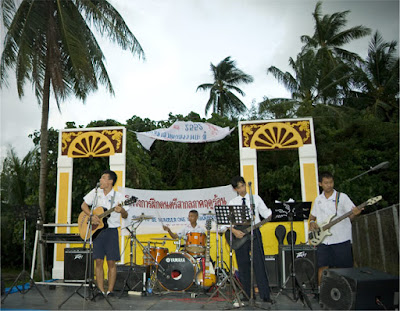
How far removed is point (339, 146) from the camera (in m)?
16.2

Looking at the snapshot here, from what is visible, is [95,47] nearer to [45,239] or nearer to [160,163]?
[45,239]

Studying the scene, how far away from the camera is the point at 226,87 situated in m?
29.7

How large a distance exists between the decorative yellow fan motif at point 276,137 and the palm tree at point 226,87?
63.8ft

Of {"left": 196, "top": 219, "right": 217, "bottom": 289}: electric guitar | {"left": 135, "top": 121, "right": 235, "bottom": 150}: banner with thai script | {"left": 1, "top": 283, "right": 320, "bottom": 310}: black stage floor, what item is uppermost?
{"left": 135, "top": 121, "right": 235, "bottom": 150}: banner with thai script

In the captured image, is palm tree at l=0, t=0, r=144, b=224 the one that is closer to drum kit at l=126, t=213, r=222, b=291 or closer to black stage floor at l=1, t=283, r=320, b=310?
black stage floor at l=1, t=283, r=320, b=310

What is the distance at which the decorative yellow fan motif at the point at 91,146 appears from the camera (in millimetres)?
8992

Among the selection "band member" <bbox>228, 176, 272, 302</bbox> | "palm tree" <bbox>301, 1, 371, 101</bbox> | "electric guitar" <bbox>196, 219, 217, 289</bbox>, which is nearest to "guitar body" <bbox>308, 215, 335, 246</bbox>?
"band member" <bbox>228, 176, 272, 302</bbox>

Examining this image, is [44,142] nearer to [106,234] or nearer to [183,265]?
[106,234]

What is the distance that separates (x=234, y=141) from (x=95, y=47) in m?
8.92

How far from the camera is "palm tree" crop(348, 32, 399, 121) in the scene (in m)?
21.1

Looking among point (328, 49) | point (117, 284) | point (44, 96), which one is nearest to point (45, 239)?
point (117, 284)

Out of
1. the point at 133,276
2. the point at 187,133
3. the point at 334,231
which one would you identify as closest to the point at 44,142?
the point at 187,133

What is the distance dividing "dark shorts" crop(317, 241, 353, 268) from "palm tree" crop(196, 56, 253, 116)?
23133mm

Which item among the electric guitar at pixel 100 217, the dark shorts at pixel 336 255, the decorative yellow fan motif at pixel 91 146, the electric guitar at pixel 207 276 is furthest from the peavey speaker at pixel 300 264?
the decorative yellow fan motif at pixel 91 146
